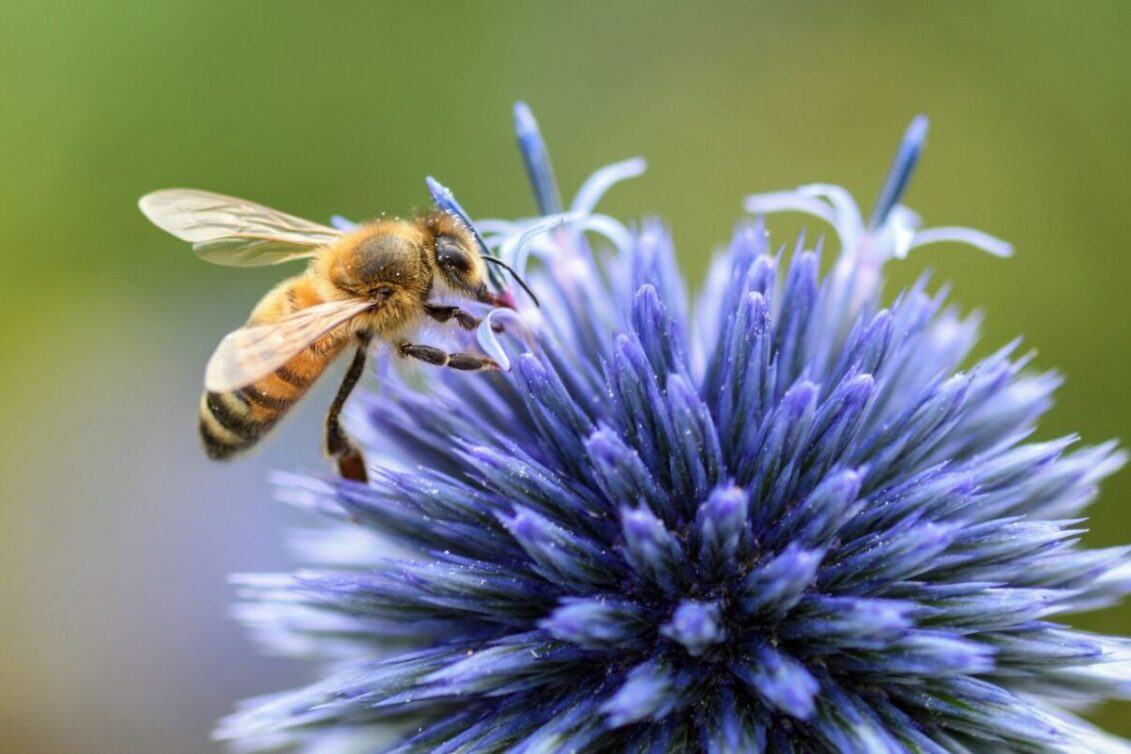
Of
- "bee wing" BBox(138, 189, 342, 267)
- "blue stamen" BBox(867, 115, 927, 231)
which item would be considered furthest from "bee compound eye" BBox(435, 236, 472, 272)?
"blue stamen" BBox(867, 115, 927, 231)

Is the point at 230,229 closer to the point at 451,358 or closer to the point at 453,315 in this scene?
the point at 453,315

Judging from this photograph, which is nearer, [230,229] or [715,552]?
[715,552]

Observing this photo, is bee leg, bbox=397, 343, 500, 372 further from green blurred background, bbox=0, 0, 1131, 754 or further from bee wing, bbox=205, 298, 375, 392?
green blurred background, bbox=0, 0, 1131, 754

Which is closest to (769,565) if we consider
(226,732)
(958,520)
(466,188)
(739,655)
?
(739,655)

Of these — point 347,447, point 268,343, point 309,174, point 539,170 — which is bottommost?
point 347,447

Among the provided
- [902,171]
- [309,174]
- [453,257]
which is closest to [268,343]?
[453,257]

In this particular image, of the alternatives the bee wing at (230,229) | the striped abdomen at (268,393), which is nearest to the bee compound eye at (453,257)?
the striped abdomen at (268,393)
